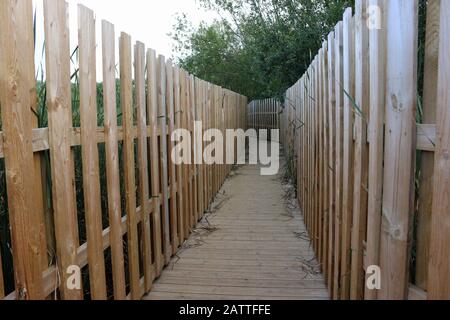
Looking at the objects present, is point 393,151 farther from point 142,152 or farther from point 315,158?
point 315,158

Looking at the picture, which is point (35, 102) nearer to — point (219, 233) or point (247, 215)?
point (219, 233)

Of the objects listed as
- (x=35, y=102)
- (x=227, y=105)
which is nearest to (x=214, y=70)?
(x=227, y=105)

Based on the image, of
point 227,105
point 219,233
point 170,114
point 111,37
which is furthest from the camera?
point 227,105

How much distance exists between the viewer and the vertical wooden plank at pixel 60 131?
1.60 metres

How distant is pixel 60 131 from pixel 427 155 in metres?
1.43

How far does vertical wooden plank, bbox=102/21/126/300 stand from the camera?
2.13 m

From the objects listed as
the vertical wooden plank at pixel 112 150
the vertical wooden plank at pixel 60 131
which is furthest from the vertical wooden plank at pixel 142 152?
the vertical wooden plank at pixel 60 131

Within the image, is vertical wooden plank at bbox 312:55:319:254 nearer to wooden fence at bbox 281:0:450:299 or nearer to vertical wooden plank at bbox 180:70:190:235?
wooden fence at bbox 281:0:450:299

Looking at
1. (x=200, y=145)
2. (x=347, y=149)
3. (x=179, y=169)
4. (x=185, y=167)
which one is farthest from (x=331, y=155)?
(x=200, y=145)

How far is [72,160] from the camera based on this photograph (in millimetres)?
1762

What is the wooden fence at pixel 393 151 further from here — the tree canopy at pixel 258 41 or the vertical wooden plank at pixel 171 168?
the tree canopy at pixel 258 41

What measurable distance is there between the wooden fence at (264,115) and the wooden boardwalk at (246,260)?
843cm

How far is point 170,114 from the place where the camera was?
3455 mm

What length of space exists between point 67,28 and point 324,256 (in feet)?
7.48
